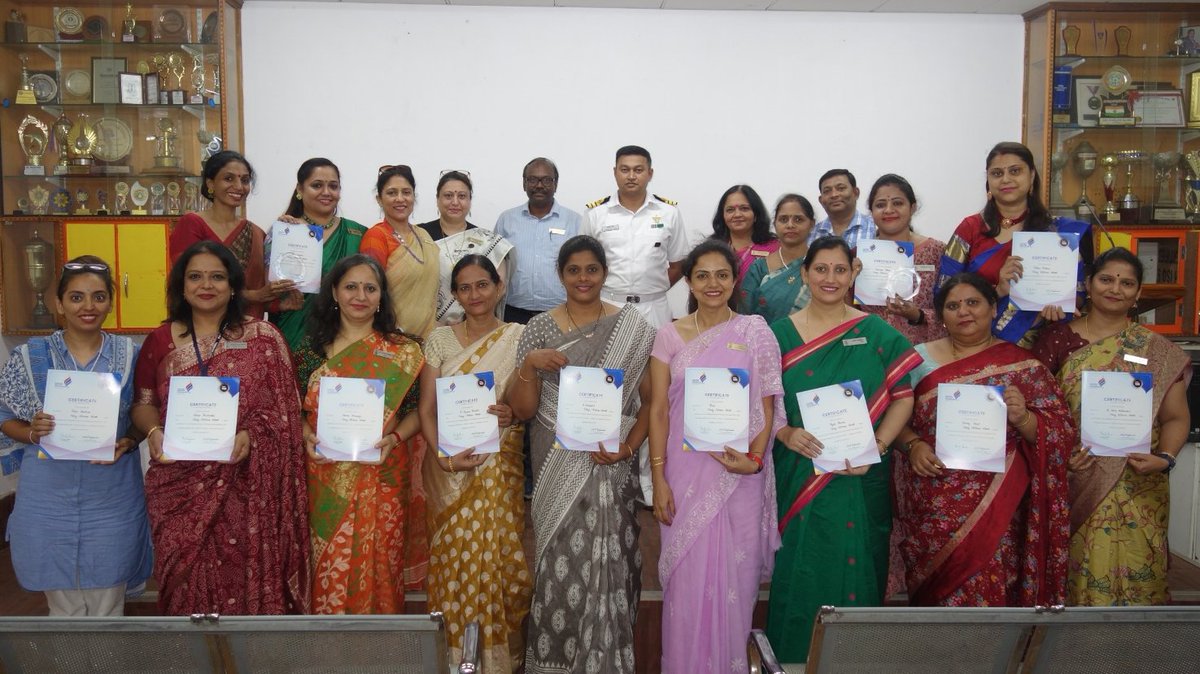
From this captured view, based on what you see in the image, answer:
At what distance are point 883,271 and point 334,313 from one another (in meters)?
2.05

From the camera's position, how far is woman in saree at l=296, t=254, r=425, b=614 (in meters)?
2.88

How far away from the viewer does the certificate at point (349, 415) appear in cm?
277

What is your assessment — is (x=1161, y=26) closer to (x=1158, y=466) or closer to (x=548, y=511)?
(x=1158, y=466)

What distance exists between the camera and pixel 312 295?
3.55 metres

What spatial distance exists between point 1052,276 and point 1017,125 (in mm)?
3212

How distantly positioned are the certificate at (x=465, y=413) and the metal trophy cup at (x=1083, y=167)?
14.7 feet

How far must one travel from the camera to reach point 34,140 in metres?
5.32

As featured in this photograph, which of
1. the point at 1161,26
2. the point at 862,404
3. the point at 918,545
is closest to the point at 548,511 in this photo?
the point at 862,404

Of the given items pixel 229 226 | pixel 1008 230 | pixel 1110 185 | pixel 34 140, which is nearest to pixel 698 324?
pixel 1008 230

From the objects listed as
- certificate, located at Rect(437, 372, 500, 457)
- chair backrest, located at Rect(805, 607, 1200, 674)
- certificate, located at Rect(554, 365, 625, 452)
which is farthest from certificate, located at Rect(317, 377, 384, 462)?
chair backrest, located at Rect(805, 607, 1200, 674)

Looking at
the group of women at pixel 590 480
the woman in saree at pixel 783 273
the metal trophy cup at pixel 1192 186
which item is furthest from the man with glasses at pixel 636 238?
the metal trophy cup at pixel 1192 186

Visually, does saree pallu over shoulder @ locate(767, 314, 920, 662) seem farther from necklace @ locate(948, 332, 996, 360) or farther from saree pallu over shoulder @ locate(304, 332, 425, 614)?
saree pallu over shoulder @ locate(304, 332, 425, 614)

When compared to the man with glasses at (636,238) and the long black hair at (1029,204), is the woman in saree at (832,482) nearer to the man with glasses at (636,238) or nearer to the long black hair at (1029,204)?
the long black hair at (1029,204)

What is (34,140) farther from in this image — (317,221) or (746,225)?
(746,225)
